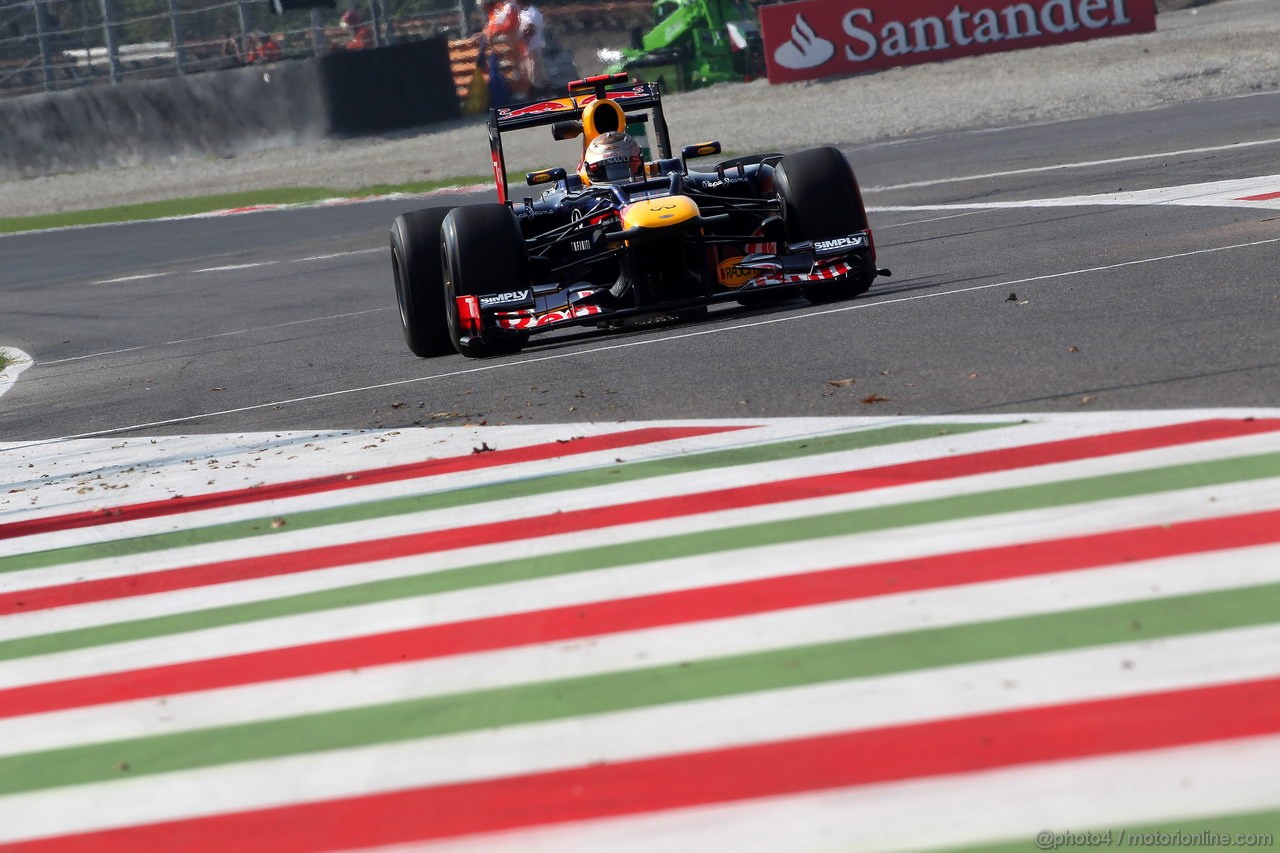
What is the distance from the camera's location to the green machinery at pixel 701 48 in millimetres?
37406

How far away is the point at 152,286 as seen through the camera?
838 inches

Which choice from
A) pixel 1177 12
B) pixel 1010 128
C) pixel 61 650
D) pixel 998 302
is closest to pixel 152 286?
pixel 1010 128

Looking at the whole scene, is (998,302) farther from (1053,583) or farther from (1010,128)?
(1010,128)

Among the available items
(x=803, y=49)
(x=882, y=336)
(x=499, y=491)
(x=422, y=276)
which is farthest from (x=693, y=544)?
(x=803, y=49)

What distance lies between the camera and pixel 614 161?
442 inches

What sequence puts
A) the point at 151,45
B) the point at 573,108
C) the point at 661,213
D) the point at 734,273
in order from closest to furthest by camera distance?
the point at 661,213, the point at 734,273, the point at 573,108, the point at 151,45

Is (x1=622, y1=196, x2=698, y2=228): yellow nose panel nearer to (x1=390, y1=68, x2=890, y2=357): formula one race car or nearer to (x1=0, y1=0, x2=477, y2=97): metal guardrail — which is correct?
(x1=390, y1=68, x2=890, y2=357): formula one race car

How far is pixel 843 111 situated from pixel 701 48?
29.3 feet

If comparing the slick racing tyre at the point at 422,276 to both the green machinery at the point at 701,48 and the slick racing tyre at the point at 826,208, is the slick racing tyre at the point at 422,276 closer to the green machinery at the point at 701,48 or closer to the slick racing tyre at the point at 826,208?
the slick racing tyre at the point at 826,208

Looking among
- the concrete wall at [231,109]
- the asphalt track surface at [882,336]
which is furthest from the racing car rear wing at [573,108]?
the concrete wall at [231,109]

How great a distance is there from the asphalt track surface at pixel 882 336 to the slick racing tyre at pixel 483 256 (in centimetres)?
32

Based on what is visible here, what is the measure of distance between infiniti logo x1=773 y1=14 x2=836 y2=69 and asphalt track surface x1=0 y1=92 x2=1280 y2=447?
11886mm

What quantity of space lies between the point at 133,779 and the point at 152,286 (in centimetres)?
1798

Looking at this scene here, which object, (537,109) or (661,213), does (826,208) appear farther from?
(537,109)
